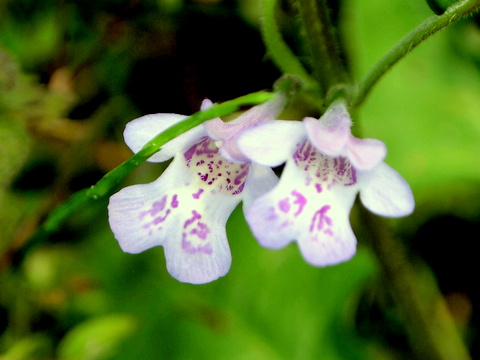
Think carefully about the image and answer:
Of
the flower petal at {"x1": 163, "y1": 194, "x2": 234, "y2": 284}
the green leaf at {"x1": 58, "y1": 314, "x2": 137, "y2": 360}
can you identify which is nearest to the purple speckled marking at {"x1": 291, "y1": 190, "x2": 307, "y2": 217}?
the flower petal at {"x1": 163, "y1": 194, "x2": 234, "y2": 284}

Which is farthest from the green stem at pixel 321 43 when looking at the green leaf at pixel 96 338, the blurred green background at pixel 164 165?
the green leaf at pixel 96 338

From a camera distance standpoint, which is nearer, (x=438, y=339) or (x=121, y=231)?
(x=121, y=231)

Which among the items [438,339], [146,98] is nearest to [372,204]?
[438,339]

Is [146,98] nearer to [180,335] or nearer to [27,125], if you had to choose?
[27,125]

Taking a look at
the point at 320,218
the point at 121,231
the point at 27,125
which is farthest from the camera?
the point at 27,125

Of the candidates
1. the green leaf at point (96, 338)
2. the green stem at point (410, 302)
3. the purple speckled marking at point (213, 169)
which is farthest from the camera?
Result: the green leaf at point (96, 338)

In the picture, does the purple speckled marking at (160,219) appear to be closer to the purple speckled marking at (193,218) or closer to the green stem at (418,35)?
the purple speckled marking at (193,218)

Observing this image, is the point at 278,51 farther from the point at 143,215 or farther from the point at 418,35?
Answer: the point at 143,215

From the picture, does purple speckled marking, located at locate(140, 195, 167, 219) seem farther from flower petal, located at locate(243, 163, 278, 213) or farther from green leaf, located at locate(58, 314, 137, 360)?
green leaf, located at locate(58, 314, 137, 360)
